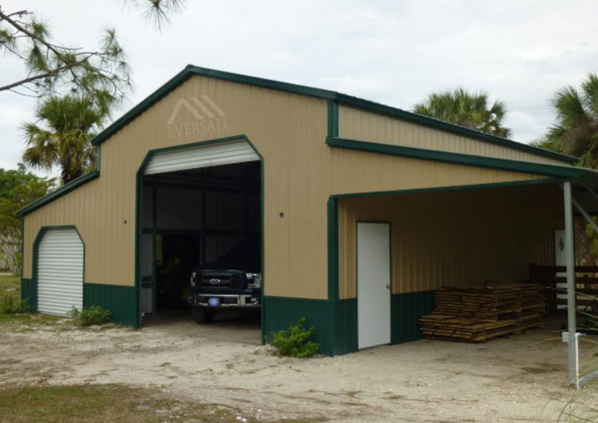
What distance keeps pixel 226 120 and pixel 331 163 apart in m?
3.00

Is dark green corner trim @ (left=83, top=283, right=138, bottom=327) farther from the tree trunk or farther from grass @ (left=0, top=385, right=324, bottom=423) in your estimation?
the tree trunk

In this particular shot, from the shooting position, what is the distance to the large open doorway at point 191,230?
17250mm

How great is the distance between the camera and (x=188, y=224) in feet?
63.0

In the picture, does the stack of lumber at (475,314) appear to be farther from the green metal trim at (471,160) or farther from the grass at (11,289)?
the grass at (11,289)

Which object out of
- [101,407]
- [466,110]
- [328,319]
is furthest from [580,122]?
[101,407]

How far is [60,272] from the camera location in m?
18.0

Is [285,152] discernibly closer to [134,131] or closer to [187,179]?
[134,131]

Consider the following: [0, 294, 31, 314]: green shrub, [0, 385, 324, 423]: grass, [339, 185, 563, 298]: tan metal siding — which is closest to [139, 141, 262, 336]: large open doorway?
[0, 294, 31, 314]: green shrub

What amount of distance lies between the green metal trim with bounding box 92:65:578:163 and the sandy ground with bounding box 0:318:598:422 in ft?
13.9

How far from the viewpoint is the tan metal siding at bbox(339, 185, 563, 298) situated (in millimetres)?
12008

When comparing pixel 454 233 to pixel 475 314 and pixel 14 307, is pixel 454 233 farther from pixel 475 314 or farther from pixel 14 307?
pixel 14 307

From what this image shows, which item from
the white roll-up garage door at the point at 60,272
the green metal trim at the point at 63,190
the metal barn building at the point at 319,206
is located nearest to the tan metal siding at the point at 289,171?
the metal barn building at the point at 319,206

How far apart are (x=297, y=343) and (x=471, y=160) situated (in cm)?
446

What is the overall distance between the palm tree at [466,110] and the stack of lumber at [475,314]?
1213cm
